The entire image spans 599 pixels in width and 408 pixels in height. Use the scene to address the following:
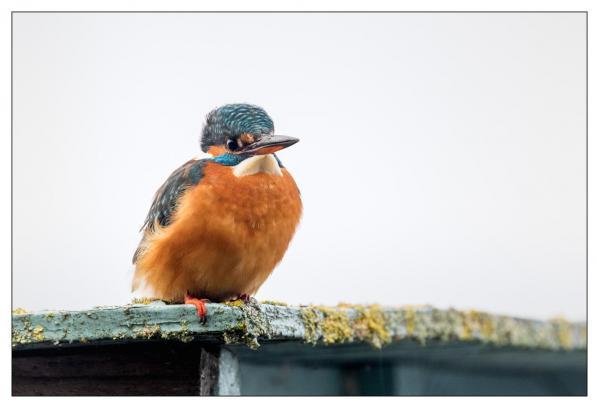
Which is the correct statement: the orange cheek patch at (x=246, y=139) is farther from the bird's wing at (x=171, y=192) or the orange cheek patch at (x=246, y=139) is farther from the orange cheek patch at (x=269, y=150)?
the bird's wing at (x=171, y=192)

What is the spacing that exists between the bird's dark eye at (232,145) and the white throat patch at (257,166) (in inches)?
2.2

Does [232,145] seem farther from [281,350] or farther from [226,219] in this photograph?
[281,350]

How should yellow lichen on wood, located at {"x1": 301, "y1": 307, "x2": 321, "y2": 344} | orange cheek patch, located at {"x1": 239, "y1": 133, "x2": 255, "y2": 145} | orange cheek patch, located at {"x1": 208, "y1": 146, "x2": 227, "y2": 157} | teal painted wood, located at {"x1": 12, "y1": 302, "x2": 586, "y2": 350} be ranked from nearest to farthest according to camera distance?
1. teal painted wood, located at {"x1": 12, "y1": 302, "x2": 586, "y2": 350}
2. yellow lichen on wood, located at {"x1": 301, "y1": 307, "x2": 321, "y2": 344}
3. orange cheek patch, located at {"x1": 239, "y1": 133, "x2": 255, "y2": 145}
4. orange cheek patch, located at {"x1": 208, "y1": 146, "x2": 227, "y2": 157}

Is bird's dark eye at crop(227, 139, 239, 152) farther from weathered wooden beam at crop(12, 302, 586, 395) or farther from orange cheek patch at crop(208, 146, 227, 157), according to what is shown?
weathered wooden beam at crop(12, 302, 586, 395)

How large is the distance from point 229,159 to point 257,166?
103 millimetres

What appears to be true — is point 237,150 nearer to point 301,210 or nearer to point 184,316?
point 301,210

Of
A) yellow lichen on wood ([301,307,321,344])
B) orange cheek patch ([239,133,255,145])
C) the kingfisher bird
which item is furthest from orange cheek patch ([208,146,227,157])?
yellow lichen on wood ([301,307,321,344])

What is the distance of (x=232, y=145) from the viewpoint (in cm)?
308

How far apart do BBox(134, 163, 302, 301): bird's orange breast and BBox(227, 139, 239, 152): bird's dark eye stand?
0.24 ft

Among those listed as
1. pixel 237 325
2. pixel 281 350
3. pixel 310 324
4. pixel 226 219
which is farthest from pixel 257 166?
pixel 237 325

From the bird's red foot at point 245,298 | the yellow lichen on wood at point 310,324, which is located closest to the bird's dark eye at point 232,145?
the bird's red foot at point 245,298

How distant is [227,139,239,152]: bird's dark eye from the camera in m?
3.07

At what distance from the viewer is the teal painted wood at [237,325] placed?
93.6 inches
